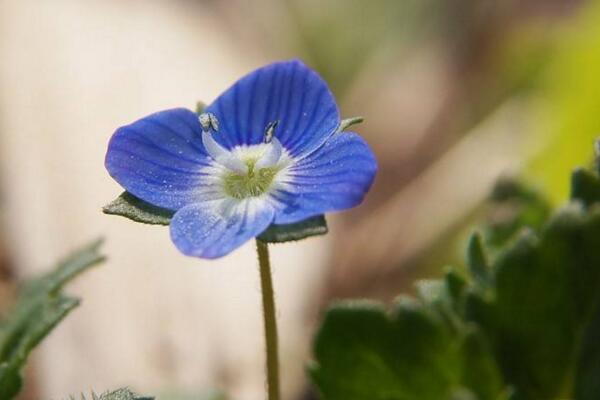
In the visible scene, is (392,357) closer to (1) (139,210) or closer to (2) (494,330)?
(2) (494,330)

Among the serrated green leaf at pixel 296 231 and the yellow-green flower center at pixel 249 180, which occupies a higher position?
the yellow-green flower center at pixel 249 180

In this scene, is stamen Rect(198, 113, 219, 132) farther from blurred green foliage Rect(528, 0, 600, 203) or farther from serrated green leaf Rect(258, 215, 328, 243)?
blurred green foliage Rect(528, 0, 600, 203)

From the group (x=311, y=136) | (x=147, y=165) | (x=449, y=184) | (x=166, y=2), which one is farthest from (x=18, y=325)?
(x=166, y=2)

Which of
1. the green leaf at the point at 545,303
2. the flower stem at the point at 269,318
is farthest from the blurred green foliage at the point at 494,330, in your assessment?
the flower stem at the point at 269,318

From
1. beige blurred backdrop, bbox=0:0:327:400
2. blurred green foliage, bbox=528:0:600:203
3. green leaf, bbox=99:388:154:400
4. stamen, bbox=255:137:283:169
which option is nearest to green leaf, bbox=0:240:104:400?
green leaf, bbox=99:388:154:400

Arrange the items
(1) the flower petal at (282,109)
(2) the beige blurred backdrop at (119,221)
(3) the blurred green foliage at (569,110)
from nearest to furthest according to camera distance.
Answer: (1) the flower petal at (282,109), (2) the beige blurred backdrop at (119,221), (3) the blurred green foliage at (569,110)

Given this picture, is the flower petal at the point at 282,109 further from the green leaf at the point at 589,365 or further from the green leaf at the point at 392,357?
the green leaf at the point at 589,365

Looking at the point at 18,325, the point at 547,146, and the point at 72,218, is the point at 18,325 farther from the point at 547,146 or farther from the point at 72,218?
the point at 547,146
